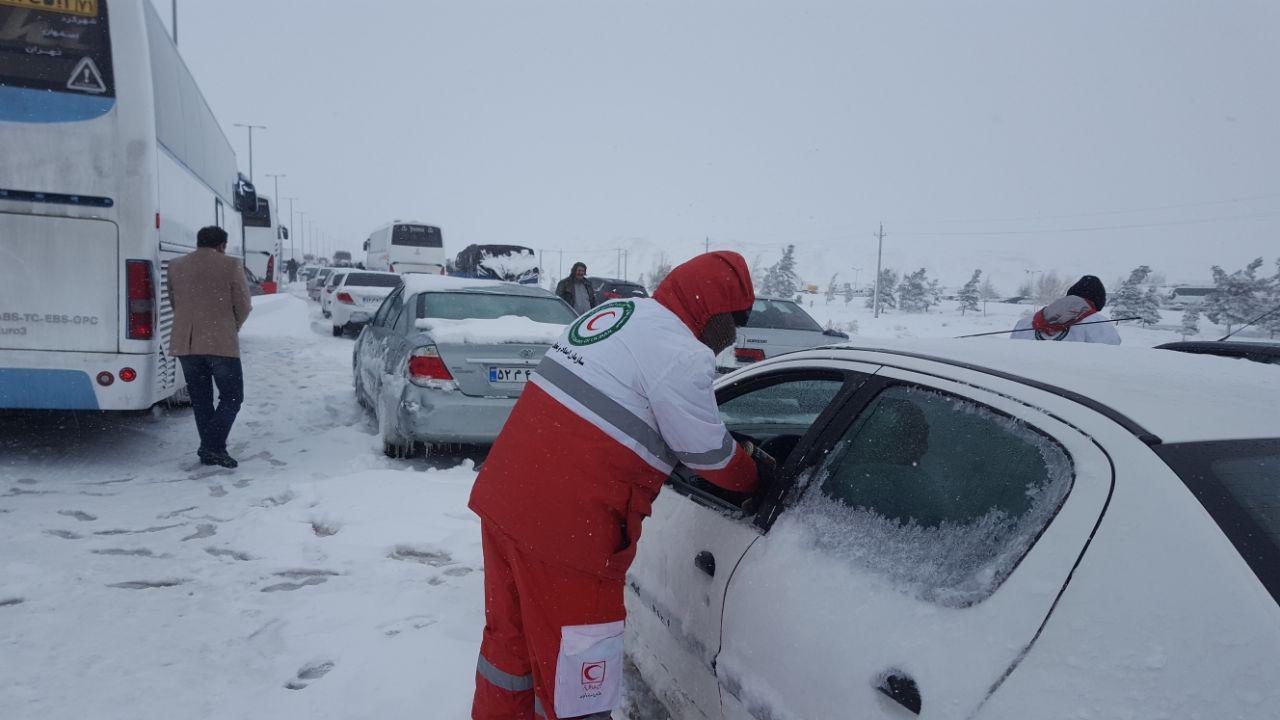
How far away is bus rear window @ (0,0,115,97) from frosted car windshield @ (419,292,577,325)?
269 cm

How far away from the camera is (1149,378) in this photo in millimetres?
1626

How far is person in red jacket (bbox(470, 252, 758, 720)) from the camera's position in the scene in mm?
1824

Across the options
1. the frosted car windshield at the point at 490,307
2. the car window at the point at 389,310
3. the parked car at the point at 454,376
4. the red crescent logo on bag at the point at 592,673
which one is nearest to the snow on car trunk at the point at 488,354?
the parked car at the point at 454,376

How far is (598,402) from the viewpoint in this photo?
1.84 metres

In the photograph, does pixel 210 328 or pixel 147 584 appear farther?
pixel 210 328

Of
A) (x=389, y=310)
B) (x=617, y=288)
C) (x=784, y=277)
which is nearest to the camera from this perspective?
(x=389, y=310)

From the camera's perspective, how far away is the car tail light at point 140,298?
5199mm

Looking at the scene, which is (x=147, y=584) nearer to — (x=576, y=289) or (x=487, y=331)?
(x=487, y=331)

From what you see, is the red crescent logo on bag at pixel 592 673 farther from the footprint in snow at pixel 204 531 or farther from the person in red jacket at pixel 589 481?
the footprint in snow at pixel 204 531

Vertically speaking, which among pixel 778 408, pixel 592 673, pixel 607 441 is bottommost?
pixel 592 673

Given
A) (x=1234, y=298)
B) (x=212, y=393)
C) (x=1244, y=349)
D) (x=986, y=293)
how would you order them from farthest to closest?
(x=986, y=293)
(x=1234, y=298)
(x=212, y=393)
(x=1244, y=349)

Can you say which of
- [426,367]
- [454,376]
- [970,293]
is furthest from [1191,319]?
[426,367]

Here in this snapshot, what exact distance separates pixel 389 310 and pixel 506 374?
2.33 metres

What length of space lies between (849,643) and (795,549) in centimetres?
33
